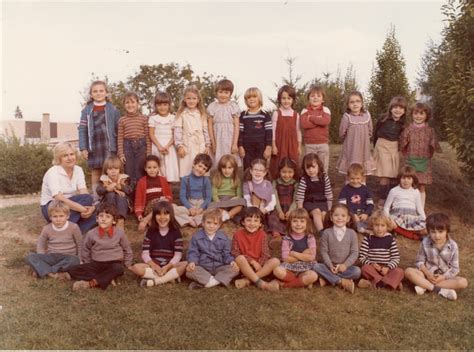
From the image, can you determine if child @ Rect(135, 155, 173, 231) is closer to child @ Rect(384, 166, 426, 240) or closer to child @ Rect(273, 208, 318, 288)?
child @ Rect(273, 208, 318, 288)

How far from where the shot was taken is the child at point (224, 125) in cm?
834

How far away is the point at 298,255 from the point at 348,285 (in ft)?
2.25

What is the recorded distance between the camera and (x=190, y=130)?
27.3 ft

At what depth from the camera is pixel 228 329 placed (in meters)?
4.88

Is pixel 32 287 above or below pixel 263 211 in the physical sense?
below

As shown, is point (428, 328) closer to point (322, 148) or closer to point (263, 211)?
point (263, 211)

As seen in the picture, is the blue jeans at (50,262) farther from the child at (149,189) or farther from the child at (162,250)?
the child at (149,189)

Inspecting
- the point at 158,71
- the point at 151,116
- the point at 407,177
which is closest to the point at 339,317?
the point at 407,177

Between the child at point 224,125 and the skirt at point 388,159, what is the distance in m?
2.37

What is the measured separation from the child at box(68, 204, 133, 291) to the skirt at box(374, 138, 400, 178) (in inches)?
176

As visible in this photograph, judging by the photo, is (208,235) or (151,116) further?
(151,116)

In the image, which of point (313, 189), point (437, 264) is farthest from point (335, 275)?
point (313, 189)

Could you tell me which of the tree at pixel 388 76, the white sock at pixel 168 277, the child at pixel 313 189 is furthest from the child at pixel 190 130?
the tree at pixel 388 76

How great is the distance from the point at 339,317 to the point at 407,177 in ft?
10.5
